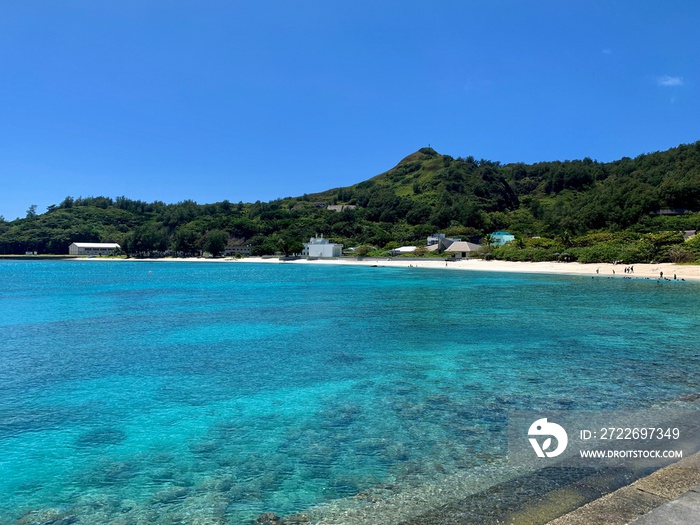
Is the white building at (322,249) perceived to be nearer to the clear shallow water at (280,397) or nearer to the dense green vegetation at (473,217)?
the dense green vegetation at (473,217)

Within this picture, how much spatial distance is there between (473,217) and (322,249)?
152 ft

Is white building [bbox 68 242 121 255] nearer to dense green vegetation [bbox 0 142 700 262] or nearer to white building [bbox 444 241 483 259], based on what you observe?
dense green vegetation [bbox 0 142 700 262]

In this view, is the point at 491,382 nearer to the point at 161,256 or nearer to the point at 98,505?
the point at 98,505

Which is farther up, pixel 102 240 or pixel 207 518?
pixel 102 240

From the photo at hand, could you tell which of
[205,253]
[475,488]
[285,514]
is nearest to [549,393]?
[475,488]

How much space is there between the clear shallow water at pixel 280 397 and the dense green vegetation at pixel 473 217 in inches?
2169

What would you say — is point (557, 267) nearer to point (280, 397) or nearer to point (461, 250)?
point (461, 250)

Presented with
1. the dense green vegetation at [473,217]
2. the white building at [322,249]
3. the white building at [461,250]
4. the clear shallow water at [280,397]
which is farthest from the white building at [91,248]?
the clear shallow water at [280,397]

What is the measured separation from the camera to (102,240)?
546 feet

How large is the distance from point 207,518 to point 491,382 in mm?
7976

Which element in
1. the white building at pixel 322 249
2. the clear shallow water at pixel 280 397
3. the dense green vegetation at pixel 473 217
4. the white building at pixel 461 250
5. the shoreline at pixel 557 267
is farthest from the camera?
the white building at pixel 322 249

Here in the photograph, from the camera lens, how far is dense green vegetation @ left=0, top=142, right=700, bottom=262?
265 ft

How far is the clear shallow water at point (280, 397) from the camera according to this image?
647 centimetres

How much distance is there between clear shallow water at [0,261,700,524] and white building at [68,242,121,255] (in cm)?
14819
